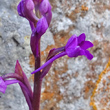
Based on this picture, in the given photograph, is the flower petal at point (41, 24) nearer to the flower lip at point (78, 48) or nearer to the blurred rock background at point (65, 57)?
the flower lip at point (78, 48)

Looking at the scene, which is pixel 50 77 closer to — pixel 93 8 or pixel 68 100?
pixel 68 100

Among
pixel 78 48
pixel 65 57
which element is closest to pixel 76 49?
pixel 78 48

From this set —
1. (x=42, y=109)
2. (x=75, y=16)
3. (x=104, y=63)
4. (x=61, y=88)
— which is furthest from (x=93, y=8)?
(x=42, y=109)

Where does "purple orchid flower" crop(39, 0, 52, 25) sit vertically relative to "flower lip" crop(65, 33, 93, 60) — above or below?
above

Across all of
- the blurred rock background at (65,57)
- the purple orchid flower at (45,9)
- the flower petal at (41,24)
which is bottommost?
the blurred rock background at (65,57)

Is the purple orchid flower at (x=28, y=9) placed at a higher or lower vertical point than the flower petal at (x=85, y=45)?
higher

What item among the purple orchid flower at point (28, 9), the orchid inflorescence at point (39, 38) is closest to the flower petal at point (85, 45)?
the orchid inflorescence at point (39, 38)

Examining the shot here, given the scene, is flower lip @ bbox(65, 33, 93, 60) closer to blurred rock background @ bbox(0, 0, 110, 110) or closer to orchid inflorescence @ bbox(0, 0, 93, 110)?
orchid inflorescence @ bbox(0, 0, 93, 110)

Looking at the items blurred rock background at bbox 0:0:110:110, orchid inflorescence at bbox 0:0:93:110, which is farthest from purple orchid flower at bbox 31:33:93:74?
blurred rock background at bbox 0:0:110:110
